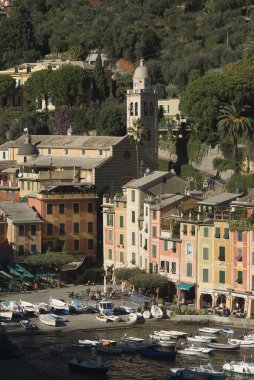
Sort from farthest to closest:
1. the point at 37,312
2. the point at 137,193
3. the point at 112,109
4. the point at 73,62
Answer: the point at 73,62 → the point at 112,109 → the point at 137,193 → the point at 37,312

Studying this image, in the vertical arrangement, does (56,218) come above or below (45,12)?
below

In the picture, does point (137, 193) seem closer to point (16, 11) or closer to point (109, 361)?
point (109, 361)

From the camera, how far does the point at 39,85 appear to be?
164375 millimetres

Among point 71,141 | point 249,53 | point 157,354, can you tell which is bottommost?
point 157,354

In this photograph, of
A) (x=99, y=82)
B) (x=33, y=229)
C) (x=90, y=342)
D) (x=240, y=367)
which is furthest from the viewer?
(x=99, y=82)

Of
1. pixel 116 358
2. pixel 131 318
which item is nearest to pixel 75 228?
pixel 131 318

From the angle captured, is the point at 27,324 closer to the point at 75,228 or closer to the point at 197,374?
the point at 197,374

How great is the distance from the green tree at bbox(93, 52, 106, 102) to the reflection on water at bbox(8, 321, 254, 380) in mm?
61075

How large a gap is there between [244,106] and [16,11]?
2393 inches

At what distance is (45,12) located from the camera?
199500mm

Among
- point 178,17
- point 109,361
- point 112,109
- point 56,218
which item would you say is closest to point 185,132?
point 112,109

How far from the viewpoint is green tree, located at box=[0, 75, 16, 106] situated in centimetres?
16850

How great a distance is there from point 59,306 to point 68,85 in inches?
2175

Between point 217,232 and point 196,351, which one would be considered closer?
point 196,351
